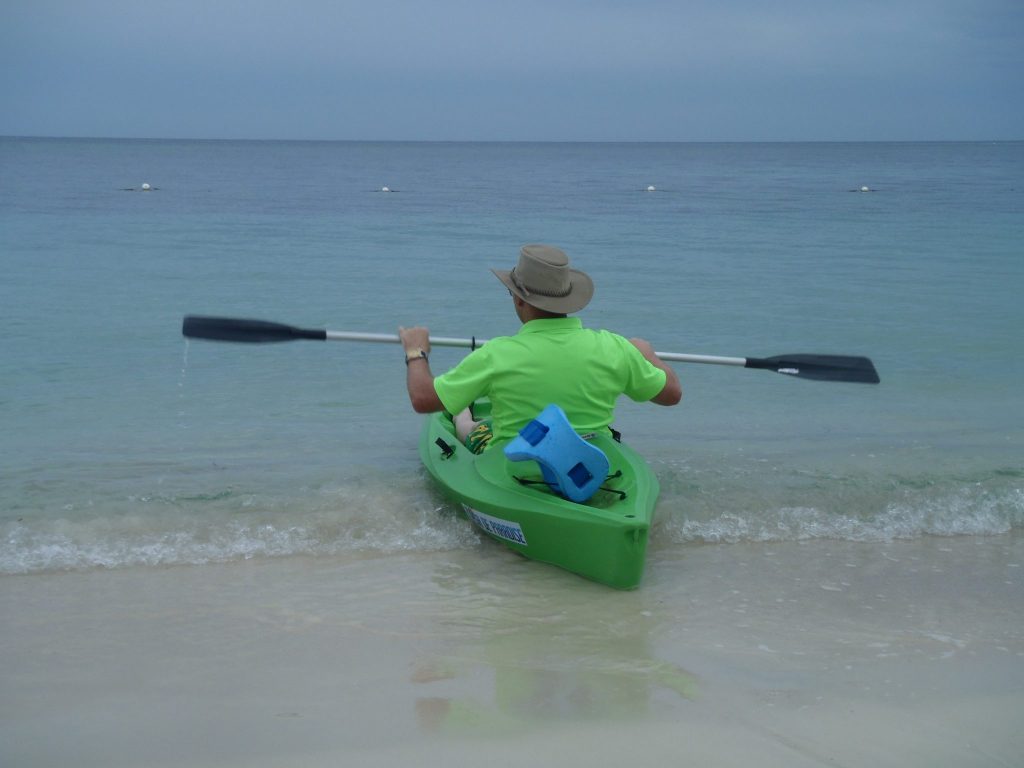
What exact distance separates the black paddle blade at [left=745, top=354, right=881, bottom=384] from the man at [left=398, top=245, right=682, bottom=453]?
4.61 feet

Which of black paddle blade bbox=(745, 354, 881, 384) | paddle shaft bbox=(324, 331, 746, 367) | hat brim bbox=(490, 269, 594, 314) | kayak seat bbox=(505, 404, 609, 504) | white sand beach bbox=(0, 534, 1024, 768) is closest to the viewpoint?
white sand beach bbox=(0, 534, 1024, 768)

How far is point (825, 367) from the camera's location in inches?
249

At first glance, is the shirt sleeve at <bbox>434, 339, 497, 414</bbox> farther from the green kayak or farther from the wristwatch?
the green kayak

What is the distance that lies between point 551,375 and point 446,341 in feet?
3.78

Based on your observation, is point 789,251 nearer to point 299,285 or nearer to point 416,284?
point 416,284

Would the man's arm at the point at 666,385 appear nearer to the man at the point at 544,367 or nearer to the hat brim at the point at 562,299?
the man at the point at 544,367

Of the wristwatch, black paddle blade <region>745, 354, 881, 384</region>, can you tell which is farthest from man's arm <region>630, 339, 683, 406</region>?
black paddle blade <region>745, 354, 881, 384</region>

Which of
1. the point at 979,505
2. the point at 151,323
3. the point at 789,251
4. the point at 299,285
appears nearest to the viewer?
the point at 979,505

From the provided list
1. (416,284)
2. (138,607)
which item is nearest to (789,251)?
(416,284)

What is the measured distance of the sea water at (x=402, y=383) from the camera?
5832mm

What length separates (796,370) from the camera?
628 cm

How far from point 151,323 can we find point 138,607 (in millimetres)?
7567

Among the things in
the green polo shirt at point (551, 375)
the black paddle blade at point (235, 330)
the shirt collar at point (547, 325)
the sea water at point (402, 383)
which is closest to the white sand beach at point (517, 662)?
the sea water at point (402, 383)

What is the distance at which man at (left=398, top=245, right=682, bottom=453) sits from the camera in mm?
4836
